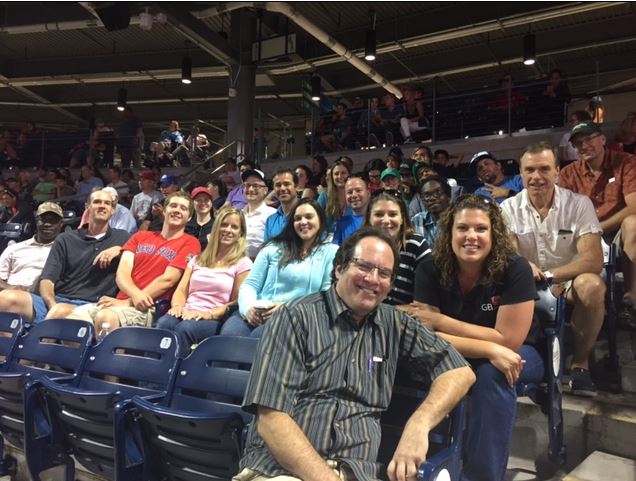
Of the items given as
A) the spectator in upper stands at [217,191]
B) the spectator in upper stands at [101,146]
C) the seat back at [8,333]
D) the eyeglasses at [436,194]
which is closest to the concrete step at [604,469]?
the eyeglasses at [436,194]

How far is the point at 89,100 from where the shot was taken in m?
14.3

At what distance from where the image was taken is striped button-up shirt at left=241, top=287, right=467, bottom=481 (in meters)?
1.51

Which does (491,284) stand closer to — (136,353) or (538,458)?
(538,458)

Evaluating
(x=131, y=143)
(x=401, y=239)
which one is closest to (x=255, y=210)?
(x=401, y=239)

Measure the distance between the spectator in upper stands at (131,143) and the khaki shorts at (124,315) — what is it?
8.47m

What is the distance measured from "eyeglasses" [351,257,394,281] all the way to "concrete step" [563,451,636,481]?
3.50 feet

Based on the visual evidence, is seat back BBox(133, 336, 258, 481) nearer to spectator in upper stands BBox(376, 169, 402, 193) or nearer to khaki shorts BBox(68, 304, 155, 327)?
khaki shorts BBox(68, 304, 155, 327)

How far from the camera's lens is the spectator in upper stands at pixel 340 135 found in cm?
945

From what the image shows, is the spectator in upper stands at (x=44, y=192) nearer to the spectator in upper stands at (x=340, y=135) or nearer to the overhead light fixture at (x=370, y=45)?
the spectator in upper stands at (x=340, y=135)

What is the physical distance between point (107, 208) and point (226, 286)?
1.20 meters

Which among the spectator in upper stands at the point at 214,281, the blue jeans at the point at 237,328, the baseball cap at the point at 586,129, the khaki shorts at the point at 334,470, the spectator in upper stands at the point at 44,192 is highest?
the spectator in upper stands at the point at 44,192

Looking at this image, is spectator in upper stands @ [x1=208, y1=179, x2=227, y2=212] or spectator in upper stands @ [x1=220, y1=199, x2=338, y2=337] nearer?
spectator in upper stands @ [x1=220, y1=199, x2=338, y2=337]

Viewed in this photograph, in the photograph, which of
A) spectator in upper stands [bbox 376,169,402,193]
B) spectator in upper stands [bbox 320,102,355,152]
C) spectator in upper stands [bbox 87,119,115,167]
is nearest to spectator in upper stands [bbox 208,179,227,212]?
spectator in upper stands [bbox 376,169,402,193]

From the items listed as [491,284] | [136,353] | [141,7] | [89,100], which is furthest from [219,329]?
[89,100]
